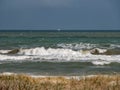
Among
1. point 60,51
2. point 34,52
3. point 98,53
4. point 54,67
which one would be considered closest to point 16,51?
point 34,52

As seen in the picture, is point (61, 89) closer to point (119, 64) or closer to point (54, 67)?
point (54, 67)

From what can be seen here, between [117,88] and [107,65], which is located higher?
[117,88]

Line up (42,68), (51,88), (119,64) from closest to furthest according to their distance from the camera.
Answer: (51,88) → (42,68) → (119,64)

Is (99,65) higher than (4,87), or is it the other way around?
(4,87)

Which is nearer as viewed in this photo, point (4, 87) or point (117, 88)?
point (4, 87)

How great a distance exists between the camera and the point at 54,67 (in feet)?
81.6

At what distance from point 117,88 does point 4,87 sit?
7.12 feet

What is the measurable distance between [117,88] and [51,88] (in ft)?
4.07

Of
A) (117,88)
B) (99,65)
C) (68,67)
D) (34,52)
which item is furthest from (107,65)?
(117,88)

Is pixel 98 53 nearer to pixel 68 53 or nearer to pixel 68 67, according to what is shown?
pixel 68 53

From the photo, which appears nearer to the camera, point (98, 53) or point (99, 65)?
point (99, 65)

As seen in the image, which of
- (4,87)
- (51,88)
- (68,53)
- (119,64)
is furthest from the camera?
(68,53)

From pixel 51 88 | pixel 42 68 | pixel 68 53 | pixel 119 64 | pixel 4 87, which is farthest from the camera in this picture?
pixel 68 53

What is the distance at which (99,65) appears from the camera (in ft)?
83.6
